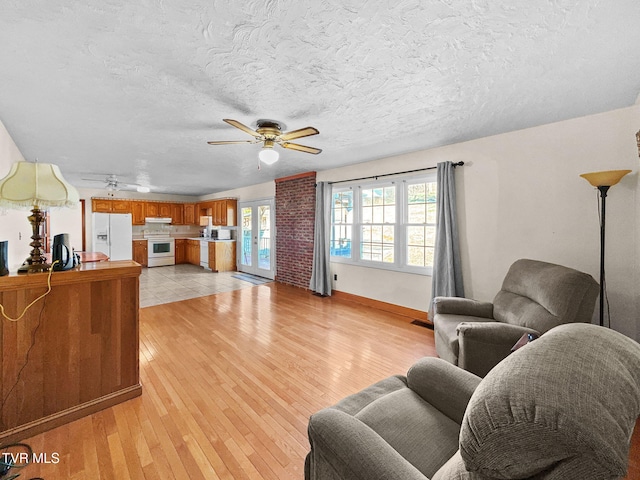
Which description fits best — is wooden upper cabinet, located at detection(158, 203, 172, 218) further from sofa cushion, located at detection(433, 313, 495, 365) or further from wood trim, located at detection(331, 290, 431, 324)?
sofa cushion, located at detection(433, 313, 495, 365)

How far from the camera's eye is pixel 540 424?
1.79 feet

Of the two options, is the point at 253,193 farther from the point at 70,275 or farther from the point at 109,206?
the point at 70,275

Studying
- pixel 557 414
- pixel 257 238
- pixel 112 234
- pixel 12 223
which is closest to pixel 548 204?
pixel 557 414

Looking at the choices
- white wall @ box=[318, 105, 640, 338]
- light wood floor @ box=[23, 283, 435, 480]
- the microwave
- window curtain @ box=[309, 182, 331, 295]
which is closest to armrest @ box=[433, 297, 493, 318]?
light wood floor @ box=[23, 283, 435, 480]

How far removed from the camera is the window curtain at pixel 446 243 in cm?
335

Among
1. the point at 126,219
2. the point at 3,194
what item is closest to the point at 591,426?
the point at 3,194

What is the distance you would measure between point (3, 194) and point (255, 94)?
1.71 metres

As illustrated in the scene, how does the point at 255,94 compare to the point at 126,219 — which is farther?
the point at 126,219

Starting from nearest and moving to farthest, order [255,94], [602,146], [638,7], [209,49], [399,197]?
1. [638,7]
2. [209,49]
3. [255,94]
4. [602,146]
5. [399,197]

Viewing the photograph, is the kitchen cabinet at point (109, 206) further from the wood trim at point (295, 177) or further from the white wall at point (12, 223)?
the wood trim at point (295, 177)

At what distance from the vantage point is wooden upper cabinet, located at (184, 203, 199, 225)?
8.91 meters

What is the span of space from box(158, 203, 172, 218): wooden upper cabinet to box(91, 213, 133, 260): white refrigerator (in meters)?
A: 1.09

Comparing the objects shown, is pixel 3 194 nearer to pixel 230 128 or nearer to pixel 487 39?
pixel 230 128

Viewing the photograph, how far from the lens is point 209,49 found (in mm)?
1582
